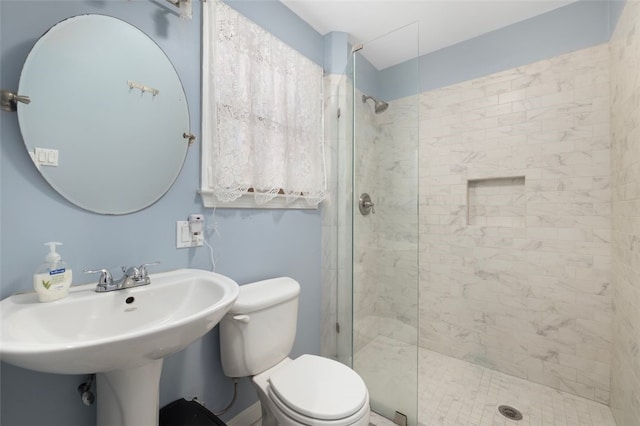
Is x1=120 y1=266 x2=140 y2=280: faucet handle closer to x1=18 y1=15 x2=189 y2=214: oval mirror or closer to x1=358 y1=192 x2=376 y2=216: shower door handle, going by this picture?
x1=18 y1=15 x2=189 y2=214: oval mirror

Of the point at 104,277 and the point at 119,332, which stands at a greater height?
the point at 104,277

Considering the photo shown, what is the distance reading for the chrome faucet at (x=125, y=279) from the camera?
3.06 feet

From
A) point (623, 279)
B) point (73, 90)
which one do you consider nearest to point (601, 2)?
point (623, 279)

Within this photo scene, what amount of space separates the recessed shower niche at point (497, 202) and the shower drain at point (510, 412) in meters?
1.18

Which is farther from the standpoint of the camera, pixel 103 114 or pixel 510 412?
pixel 510 412

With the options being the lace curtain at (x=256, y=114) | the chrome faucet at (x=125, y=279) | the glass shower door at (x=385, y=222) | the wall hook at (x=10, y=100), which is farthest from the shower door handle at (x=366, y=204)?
the wall hook at (x=10, y=100)

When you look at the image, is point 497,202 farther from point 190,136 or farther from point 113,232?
point 113,232

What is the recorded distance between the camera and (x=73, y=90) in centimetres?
93

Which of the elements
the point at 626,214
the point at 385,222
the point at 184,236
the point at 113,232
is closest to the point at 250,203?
the point at 184,236

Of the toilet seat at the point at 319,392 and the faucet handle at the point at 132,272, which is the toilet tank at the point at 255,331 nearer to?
the toilet seat at the point at 319,392

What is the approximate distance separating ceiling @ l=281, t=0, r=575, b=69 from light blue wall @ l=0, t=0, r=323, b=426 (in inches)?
11.2

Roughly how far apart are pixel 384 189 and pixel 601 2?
1789 millimetres

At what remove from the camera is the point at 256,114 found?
148 centimetres

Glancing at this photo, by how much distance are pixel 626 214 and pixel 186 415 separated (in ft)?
7.51
